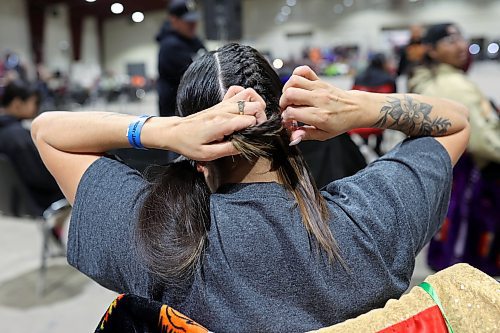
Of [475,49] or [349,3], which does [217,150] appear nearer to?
[349,3]

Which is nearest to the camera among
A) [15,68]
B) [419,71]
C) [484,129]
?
[484,129]

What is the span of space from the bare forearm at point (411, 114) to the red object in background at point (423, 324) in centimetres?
27

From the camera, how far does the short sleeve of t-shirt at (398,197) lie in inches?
23.5

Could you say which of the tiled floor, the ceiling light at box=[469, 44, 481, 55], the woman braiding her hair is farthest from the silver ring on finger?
the ceiling light at box=[469, 44, 481, 55]

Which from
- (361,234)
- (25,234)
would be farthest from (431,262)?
(25,234)

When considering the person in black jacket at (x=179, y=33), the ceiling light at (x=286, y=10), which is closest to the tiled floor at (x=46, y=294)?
the person in black jacket at (x=179, y=33)

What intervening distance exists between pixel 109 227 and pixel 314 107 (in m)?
0.29

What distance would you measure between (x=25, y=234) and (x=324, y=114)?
2.86m

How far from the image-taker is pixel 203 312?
570mm

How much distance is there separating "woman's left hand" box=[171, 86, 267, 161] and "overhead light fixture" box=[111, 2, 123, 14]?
1.64 feet

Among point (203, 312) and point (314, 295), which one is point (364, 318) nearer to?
point (314, 295)

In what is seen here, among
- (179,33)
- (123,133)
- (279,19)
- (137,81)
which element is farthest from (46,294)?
(123,133)

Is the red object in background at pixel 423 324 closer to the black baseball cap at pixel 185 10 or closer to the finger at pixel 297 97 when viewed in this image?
the finger at pixel 297 97

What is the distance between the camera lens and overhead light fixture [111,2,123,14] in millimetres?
969
